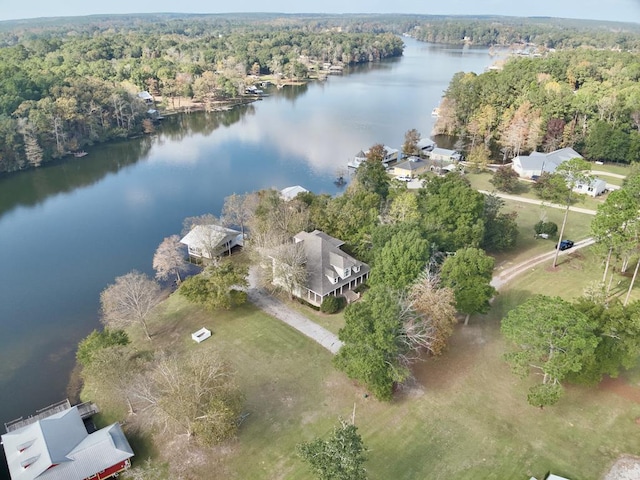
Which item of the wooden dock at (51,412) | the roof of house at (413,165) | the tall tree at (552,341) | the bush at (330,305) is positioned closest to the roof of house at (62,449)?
the wooden dock at (51,412)

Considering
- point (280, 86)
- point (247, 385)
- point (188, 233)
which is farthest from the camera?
point (280, 86)

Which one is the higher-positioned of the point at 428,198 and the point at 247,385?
the point at 428,198

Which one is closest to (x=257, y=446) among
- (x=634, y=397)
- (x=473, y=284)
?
(x=473, y=284)

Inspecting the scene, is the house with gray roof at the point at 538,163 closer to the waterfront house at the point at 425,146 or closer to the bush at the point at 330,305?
the waterfront house at the point at 425,146

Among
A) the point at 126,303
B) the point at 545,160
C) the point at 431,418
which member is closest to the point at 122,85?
the point at 126,303

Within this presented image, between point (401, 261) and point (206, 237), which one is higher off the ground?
point (401, 261)

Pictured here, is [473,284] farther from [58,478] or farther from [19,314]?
[19,314]

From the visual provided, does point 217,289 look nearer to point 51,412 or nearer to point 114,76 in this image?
point 51,412
